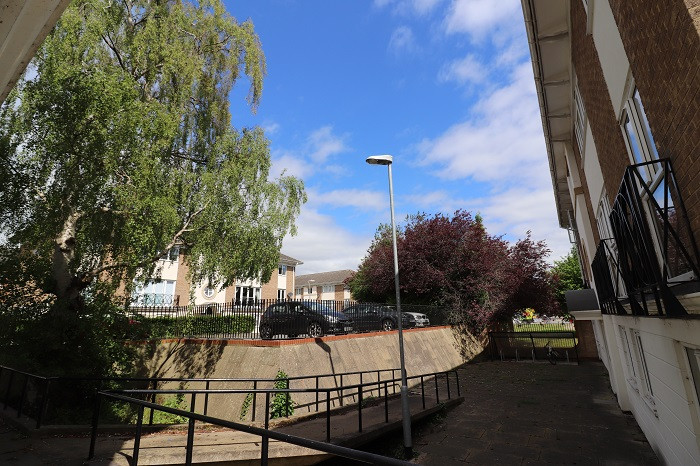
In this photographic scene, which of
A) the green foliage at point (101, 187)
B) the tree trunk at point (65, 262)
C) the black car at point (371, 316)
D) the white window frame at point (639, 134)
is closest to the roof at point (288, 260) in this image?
the black car at point (371, 316)

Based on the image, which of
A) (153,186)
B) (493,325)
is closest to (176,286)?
(153,186)

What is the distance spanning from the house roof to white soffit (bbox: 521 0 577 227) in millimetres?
47098

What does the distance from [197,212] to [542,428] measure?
12.4 metres

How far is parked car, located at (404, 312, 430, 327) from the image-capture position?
62.3 ft

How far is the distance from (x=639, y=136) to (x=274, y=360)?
33.7 feet

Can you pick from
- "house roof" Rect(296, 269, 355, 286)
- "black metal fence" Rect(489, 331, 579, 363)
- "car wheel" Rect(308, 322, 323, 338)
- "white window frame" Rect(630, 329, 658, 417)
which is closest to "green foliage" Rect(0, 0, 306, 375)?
"car wheel" Rect(308, 322, 323, 338)

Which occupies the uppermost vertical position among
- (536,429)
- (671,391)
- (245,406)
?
(671,391)

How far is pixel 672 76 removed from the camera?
2.87 m

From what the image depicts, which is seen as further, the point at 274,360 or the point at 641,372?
the point at 274,360

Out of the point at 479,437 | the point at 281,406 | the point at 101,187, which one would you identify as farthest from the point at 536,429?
the point at 101,187

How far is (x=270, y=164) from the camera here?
15.5 m

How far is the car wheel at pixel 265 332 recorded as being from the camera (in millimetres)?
12094

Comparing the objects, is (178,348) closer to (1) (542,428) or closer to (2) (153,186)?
(2) (153,186)

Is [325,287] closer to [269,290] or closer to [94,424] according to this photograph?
[269,290]
